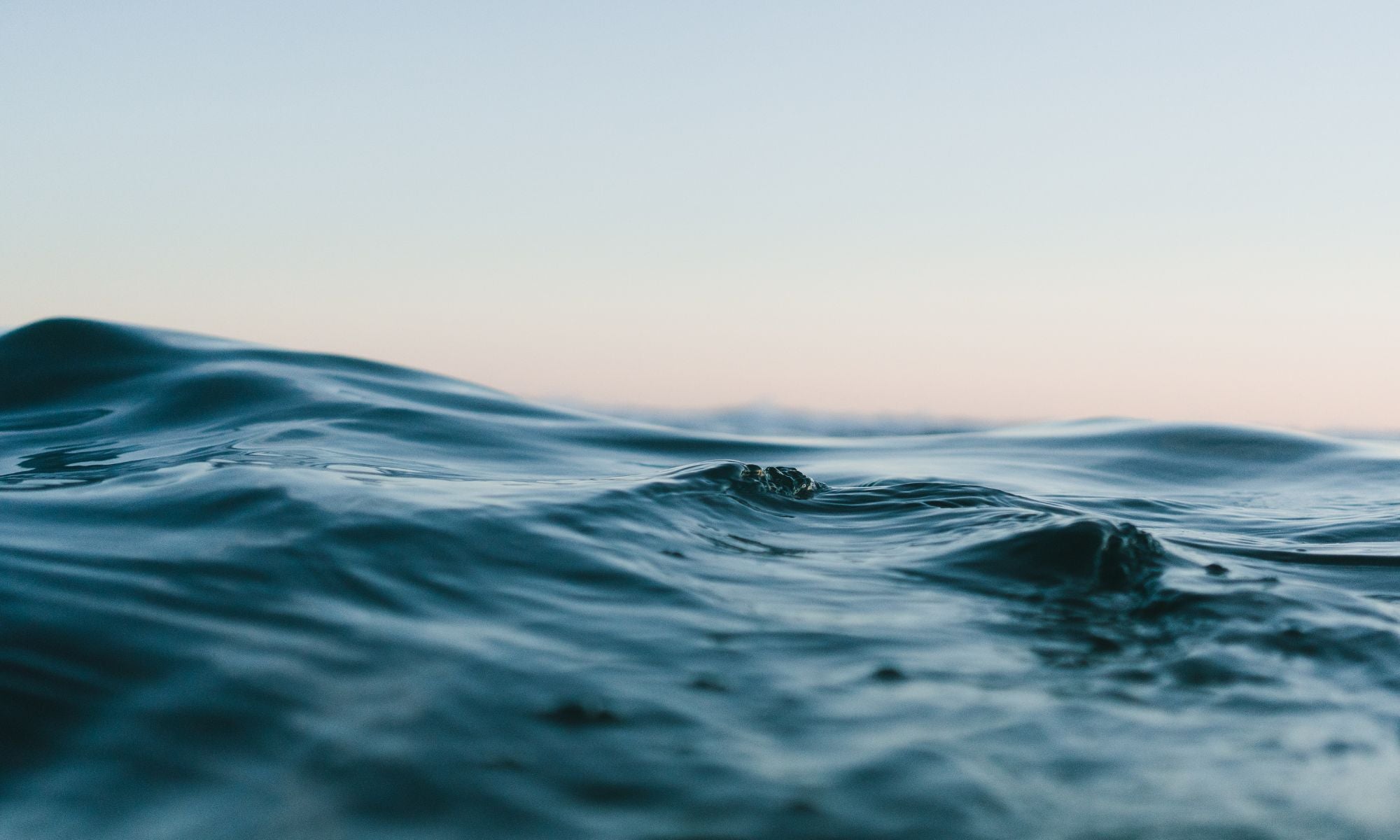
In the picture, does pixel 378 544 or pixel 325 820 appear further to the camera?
pixel 378 544

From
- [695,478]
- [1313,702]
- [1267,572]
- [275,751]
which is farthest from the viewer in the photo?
[695,478]

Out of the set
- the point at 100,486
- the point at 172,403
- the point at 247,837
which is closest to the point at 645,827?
the point at 247,837

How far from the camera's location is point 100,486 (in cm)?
391

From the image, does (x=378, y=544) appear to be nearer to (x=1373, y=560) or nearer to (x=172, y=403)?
(x=1373, y=560)

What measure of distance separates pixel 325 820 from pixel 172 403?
18.5ft

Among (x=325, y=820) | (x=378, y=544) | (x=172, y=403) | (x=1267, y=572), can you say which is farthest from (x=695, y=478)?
(x=172, y=403)

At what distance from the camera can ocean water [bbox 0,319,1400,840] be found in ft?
5.72

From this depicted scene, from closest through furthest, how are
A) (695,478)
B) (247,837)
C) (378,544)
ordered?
(247,837) → (378,544) → (695,478)

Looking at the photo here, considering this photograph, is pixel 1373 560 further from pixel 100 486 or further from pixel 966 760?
pixel 100 486

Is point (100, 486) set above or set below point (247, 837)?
above

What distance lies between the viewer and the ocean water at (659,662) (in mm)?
1744

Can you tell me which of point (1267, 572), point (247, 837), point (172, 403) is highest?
point (172, 403)

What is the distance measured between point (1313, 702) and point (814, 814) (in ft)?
4.34

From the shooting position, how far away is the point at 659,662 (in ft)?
7.75
